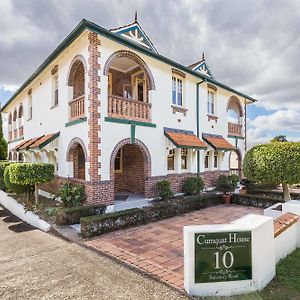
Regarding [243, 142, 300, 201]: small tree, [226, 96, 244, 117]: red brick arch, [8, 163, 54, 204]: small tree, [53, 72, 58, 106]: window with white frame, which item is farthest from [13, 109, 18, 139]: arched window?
[243, 142, 300, 201]: small tree

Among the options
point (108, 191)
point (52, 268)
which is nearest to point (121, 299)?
point (52, 268)

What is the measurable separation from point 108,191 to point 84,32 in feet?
22.7

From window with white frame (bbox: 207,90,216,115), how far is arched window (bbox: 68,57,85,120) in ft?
30.2

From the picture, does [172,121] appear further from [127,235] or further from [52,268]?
[52,268]

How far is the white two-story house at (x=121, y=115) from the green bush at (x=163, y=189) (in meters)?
0.37

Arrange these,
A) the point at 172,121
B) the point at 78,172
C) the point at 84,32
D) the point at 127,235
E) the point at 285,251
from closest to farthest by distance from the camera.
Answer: the point at 285,251 < the point at 127,235 < the point at 84,32 < the point at 78,172 < the point at 172,121

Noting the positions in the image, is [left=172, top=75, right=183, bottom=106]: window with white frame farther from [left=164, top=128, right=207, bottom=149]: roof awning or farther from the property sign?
the property sign

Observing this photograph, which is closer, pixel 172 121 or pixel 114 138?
pixel 114 138

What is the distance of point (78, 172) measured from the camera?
12.8 m

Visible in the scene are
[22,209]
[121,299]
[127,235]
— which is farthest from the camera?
[22,209]

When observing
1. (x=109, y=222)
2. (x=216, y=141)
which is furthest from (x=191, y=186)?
(x=109, y=222)

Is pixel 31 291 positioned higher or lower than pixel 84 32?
lower

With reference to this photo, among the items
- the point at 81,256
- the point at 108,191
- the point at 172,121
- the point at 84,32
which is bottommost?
the point at 81,256

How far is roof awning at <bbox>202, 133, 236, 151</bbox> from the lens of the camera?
52.5 ft
